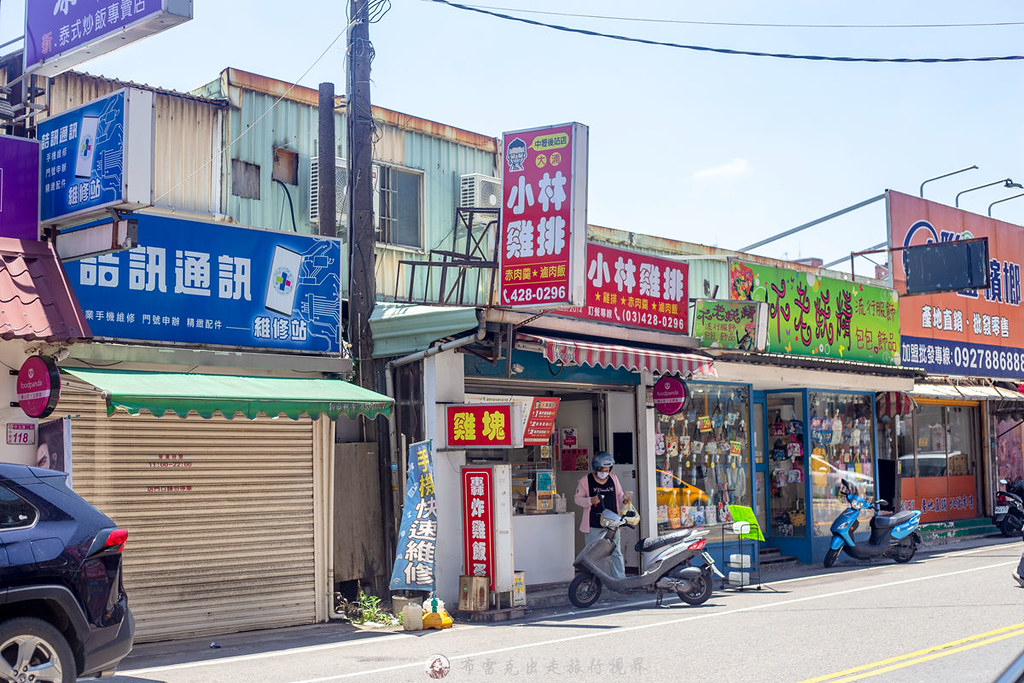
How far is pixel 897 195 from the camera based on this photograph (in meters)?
22.8

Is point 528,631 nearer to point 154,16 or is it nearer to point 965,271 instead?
point 154,16

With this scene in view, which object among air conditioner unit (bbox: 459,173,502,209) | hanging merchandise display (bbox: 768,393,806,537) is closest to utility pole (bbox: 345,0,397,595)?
air conditioner unit (bbox: 459,173,502,209)

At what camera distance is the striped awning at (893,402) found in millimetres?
21484

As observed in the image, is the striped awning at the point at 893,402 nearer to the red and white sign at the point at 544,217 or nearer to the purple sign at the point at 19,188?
the red and white sign at the point at 544,217

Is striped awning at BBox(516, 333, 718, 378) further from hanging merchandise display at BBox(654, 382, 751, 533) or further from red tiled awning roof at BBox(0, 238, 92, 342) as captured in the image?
red tiled awning roof at BBox(0, 238, 92, 342)

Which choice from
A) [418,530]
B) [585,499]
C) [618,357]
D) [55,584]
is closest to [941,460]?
[585,499]

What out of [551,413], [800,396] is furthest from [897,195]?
[551,413]

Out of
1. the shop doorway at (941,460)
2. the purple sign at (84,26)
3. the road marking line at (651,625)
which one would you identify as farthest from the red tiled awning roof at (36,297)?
the shop doorway at (941,460)

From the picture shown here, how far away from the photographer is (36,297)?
1011 cm

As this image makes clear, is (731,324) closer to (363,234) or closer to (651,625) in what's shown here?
(363,234)

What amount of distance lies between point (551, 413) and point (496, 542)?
1810mm

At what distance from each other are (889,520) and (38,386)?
1394cm

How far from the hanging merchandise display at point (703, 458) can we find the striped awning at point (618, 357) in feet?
5.03

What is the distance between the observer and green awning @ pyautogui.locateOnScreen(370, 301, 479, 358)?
13172mm
